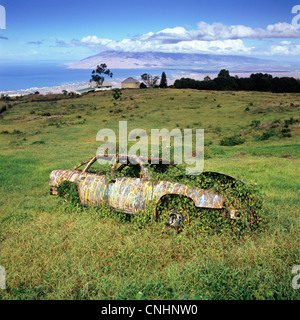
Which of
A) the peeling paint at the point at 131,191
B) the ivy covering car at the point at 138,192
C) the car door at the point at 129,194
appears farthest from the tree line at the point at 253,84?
the car door at the point at 129,194

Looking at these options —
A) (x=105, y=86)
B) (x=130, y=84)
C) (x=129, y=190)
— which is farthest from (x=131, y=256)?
(x=105, y=86)

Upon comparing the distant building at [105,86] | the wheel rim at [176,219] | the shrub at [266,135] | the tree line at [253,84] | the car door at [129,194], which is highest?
the distant building at [105,86]

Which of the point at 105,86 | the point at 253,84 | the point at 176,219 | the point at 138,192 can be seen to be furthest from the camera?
the point at 105,86

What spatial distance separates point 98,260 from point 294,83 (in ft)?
285

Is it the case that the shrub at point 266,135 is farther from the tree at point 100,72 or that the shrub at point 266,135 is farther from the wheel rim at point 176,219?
the tree at point 100,72

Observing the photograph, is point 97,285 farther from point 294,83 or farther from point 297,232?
point 294,83

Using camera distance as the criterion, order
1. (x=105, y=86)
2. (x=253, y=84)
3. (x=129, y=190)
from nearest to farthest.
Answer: (x=129, y=190), (x=253, y=84), (x=105, y=86)

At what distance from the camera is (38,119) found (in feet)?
144

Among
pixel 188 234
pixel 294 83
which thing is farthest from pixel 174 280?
→ pixel 294 83

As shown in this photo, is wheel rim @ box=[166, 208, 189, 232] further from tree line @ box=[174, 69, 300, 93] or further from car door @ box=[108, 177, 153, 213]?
tree line @ box=[174, 69, 300, 93]

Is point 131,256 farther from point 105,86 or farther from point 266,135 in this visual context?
point 105,86

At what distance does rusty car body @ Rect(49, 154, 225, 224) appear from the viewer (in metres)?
5.52

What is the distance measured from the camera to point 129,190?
20.0 feet

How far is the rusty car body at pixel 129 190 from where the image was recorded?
5.52 m
